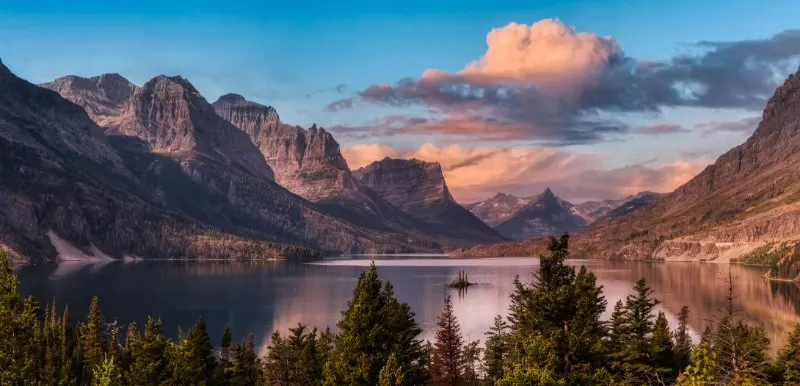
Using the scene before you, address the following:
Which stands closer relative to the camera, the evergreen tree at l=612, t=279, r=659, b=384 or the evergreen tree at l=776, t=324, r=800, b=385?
the evergreen tree at l=612, t=279, r=659, b=384

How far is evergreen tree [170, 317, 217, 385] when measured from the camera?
71.1 m

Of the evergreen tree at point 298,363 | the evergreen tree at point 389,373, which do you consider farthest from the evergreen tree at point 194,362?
the evergreen tree at point 389,373

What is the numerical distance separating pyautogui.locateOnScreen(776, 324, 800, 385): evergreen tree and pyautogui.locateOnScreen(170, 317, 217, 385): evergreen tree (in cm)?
5503

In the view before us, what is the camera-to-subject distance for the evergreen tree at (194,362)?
71125 mm

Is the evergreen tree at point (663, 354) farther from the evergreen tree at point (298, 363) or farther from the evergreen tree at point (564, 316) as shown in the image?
the evergreen tree at point (298, 363)

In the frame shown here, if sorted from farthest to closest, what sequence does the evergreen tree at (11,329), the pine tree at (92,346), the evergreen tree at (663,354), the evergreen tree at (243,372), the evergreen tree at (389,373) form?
the pine tree at (92,346), the evergreen tree at (243,372), the evergreen tree at (663,354), the evergreen tree at (11,329), the evergreen tree at (389,373)

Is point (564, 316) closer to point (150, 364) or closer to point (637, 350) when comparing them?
point (637, 350)

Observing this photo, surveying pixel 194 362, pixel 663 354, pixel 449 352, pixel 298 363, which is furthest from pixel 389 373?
pixel 298 363

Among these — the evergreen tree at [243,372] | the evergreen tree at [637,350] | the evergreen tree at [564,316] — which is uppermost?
the evergreen tree at [564,316]

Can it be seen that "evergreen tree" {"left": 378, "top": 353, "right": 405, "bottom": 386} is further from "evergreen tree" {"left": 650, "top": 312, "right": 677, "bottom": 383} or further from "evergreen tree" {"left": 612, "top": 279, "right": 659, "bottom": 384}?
"evergreen tree" {"left": 650, "top": 312, "right": 677, "bottom": 383}

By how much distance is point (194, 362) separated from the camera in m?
74.1

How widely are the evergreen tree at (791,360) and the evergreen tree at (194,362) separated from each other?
5503cm

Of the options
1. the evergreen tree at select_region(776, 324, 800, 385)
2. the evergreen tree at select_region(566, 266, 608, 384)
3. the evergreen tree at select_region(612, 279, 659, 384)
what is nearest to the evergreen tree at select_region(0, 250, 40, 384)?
the evergreen tree at select_region(566, 266, 608, 384)

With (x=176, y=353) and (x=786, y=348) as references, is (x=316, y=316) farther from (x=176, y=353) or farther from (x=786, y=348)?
(x=786, y=348)
